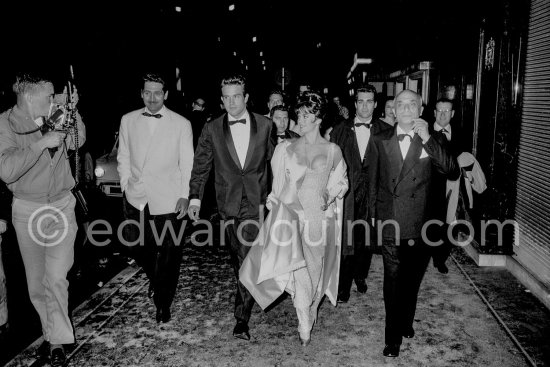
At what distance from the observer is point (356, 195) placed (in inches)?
202

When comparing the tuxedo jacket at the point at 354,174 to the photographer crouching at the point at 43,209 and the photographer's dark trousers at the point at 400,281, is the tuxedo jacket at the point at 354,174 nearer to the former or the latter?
the photographer's dark trousers at the point at 400,281

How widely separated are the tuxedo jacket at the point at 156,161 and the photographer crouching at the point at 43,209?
80 cm

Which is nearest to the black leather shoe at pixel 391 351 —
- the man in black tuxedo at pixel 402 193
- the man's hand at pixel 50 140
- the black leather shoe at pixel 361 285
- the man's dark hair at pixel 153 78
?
the man in black tuxedo at pixel 402 193

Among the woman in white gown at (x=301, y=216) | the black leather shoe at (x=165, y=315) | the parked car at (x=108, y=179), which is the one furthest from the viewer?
the parked car at (x=108, y=179)

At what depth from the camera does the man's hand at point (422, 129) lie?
3637 millimetres

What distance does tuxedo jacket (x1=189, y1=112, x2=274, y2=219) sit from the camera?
427 cm

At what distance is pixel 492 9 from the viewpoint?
20.4ft

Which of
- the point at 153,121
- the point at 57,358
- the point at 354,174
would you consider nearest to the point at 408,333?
the point at 354,174

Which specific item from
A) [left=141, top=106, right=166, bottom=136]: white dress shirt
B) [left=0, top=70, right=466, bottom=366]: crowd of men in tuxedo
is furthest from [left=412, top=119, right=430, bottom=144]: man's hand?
[left=141, top=106, right=166, bottom=136]: white dress shirt

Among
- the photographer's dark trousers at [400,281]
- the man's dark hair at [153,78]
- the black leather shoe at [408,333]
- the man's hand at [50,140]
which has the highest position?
the man's dark hair at [153,78]

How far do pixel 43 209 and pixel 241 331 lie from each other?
1.98m

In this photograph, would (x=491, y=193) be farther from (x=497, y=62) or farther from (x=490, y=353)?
(x=490, y=353)

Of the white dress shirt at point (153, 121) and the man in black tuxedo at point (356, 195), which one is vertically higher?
the white dress shirt at point (153, 121)

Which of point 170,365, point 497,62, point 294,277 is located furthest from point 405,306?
point 497,62
